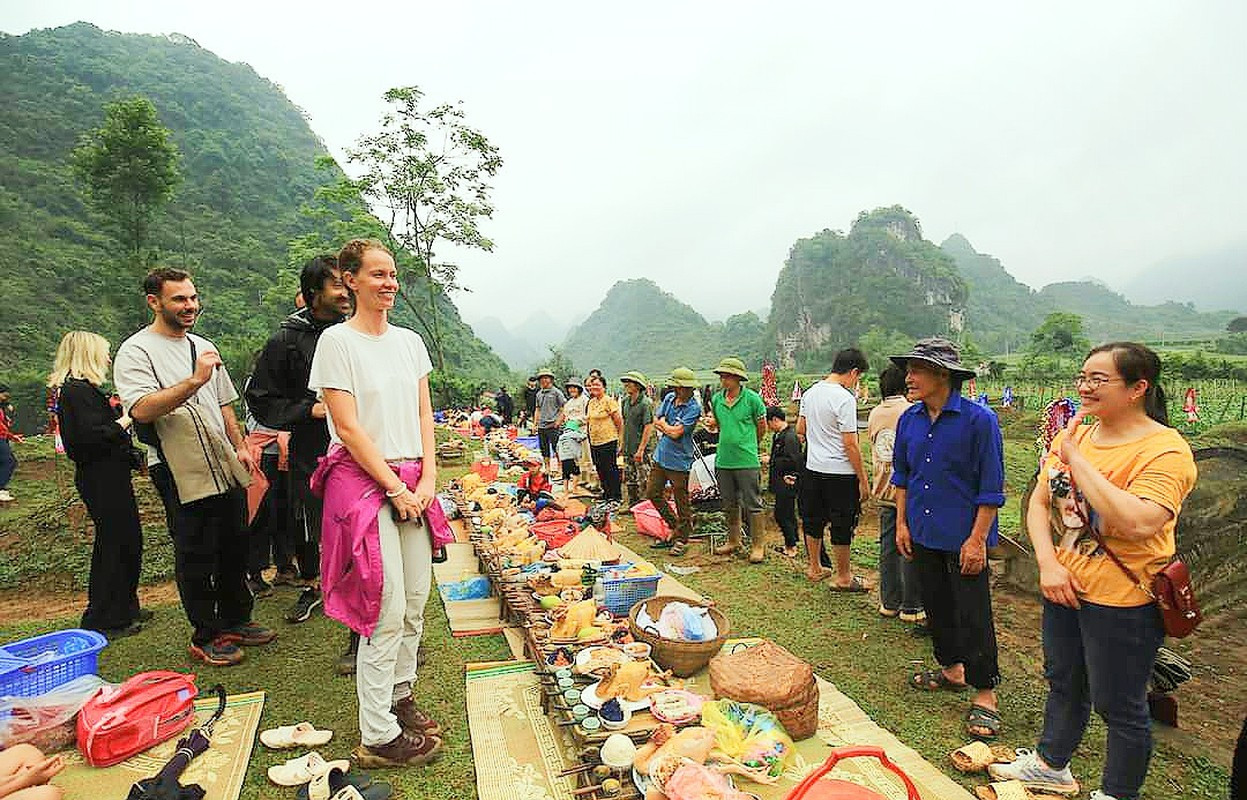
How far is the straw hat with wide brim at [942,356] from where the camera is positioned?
2902 mm

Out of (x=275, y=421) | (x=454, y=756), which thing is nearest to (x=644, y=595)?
(x=454, y=756)

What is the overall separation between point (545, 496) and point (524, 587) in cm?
251

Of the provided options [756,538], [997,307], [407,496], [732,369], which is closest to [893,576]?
[756,538]

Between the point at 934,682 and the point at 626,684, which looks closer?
the point at 626,684

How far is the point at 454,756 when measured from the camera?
260 centimetres

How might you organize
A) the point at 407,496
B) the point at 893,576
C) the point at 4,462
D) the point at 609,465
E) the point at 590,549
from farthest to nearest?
the point at 4,462
the point at 609,465
the point at 590,549
the point at 893,576
the point at 407,496

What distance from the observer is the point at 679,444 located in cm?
591

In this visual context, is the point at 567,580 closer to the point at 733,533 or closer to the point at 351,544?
the point at 351,544

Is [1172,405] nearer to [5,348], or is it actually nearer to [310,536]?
[310,536]

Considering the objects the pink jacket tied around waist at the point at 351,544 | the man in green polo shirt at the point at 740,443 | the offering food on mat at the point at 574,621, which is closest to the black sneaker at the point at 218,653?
the pink jacket tied around waist at the point at 351,544

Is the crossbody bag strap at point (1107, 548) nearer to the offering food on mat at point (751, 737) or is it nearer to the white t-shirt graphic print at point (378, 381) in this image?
the offering food on mat at point (751, 737)

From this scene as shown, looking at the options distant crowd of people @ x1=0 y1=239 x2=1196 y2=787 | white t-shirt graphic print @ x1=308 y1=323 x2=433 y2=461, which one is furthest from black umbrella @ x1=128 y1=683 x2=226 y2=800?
white t-shirt graphic print @ x1=308 y1=323 x2=433 y2=461

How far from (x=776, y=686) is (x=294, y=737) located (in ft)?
7.27

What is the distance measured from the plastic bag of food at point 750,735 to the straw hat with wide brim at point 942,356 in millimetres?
1871
